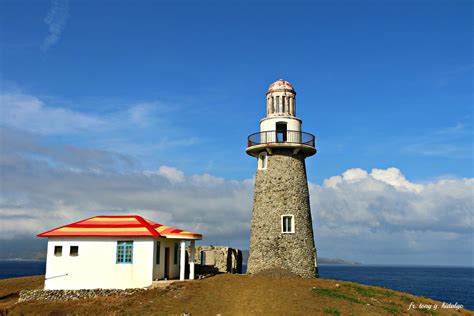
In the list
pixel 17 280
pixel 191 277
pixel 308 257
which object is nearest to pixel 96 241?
pixel 191 277

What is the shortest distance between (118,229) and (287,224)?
40.5 feet

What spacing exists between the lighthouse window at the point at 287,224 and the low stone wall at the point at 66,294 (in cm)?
1163

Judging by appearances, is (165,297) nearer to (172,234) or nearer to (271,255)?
Answer: (172,234)

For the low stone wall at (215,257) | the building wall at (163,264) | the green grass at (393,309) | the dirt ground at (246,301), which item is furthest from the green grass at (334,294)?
the low stone wall at (215,257)

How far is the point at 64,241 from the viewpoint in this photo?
31.9m

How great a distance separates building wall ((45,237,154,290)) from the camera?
101ft

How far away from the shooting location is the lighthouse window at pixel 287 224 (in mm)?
35344

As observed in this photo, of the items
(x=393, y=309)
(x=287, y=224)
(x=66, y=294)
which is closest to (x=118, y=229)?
(x=66, y=294)

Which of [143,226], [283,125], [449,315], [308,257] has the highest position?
[283,125]

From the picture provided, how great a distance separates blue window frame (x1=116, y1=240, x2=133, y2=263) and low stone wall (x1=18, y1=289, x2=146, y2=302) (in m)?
2.11

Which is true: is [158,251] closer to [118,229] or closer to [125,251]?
[125,251]

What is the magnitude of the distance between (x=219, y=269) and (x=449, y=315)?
61.9 ft

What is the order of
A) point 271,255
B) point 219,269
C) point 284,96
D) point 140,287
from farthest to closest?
1. point 219,269
2. point 284,96
3. point 271,255
4. point 140,287

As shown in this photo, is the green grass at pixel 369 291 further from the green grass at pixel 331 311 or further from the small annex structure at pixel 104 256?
the small annex structure at pixel 104 256
